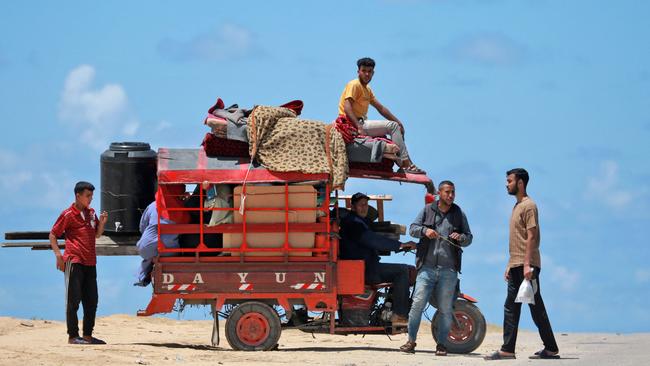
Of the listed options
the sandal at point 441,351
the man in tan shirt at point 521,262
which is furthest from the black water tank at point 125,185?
the man in tan shirt at point 521,262

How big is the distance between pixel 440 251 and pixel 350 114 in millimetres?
2314

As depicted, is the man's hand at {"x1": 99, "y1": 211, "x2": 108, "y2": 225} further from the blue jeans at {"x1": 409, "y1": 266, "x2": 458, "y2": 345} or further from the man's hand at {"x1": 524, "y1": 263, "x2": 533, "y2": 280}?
the man's hand at {"x1": 524, "y1": 263, "x2": 533, "y2": 280}

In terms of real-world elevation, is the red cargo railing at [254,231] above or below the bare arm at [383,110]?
below

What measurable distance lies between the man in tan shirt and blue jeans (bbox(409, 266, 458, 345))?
33.5 inches

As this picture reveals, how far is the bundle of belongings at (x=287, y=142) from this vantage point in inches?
635

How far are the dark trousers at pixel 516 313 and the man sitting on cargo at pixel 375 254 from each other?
158 cm

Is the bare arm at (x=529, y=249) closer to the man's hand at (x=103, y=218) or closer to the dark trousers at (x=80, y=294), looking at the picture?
the man's hand at (x=103, y=218)

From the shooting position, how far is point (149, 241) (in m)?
16.4

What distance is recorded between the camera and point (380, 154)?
1647cm

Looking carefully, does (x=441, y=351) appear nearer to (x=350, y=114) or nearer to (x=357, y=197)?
(x=357, y=197)

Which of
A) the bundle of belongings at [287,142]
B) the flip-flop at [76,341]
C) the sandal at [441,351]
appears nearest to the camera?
the sandal at [441,351]

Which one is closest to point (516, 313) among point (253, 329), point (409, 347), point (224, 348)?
point (409, 347)

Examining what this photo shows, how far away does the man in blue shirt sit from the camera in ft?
53.7

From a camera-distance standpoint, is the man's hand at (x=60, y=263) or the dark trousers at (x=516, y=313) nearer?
the dark trousers at (x=516, y=313)
